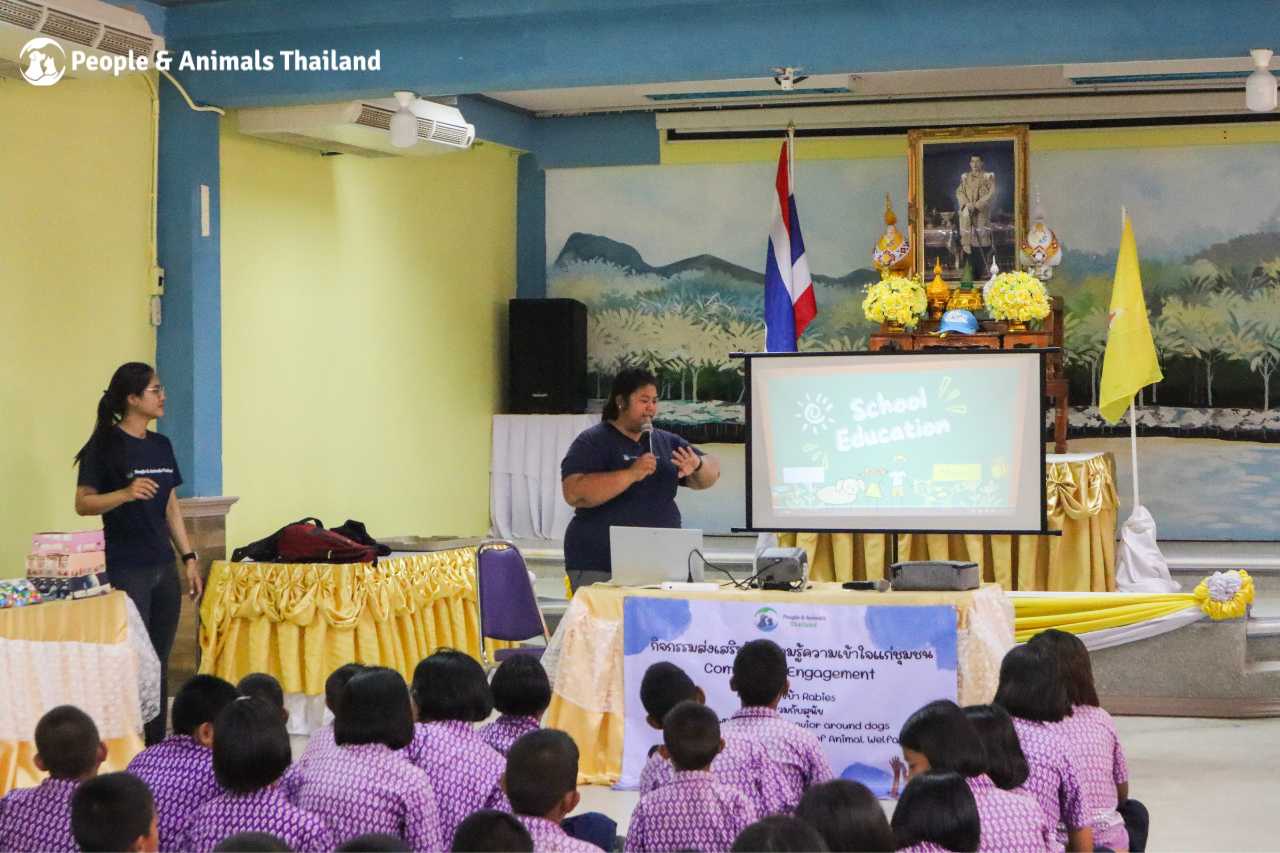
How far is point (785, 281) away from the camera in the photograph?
8.46 metres

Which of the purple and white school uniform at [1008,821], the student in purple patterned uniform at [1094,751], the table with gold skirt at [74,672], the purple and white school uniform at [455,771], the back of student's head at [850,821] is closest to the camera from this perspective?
the back of student's head at [850,821]

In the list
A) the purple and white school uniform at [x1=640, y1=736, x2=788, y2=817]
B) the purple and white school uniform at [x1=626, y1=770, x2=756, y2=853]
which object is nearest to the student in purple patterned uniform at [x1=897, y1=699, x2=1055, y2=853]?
the purple and white school uniform at [x1=626, y1=770, x2=756, y2=853]

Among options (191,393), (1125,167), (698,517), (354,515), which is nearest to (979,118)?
(1125,167)

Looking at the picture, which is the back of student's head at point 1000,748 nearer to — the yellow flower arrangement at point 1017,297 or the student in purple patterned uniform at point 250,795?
the student in purple patterned uniform at point 250,795

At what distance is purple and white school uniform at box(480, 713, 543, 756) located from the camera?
3.83m

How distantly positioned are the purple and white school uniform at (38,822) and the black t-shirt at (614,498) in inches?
111

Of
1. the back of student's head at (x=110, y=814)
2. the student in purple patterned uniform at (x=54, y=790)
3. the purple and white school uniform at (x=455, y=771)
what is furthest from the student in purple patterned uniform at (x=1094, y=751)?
the student in purple patterned uniform at (x=54, y=790)

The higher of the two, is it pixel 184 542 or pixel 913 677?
pixel 184 542

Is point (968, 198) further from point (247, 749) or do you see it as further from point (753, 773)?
point (247, 749)

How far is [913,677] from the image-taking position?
5215 mm

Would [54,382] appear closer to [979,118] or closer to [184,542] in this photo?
[184,542]

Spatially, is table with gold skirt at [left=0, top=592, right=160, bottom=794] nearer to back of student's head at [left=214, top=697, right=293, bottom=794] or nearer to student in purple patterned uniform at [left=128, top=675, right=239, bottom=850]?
student in purple patterned uniform at [left=128, top=675, right=239, bottom=850]

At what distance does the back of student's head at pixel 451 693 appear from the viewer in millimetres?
3740

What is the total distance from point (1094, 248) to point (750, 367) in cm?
474
